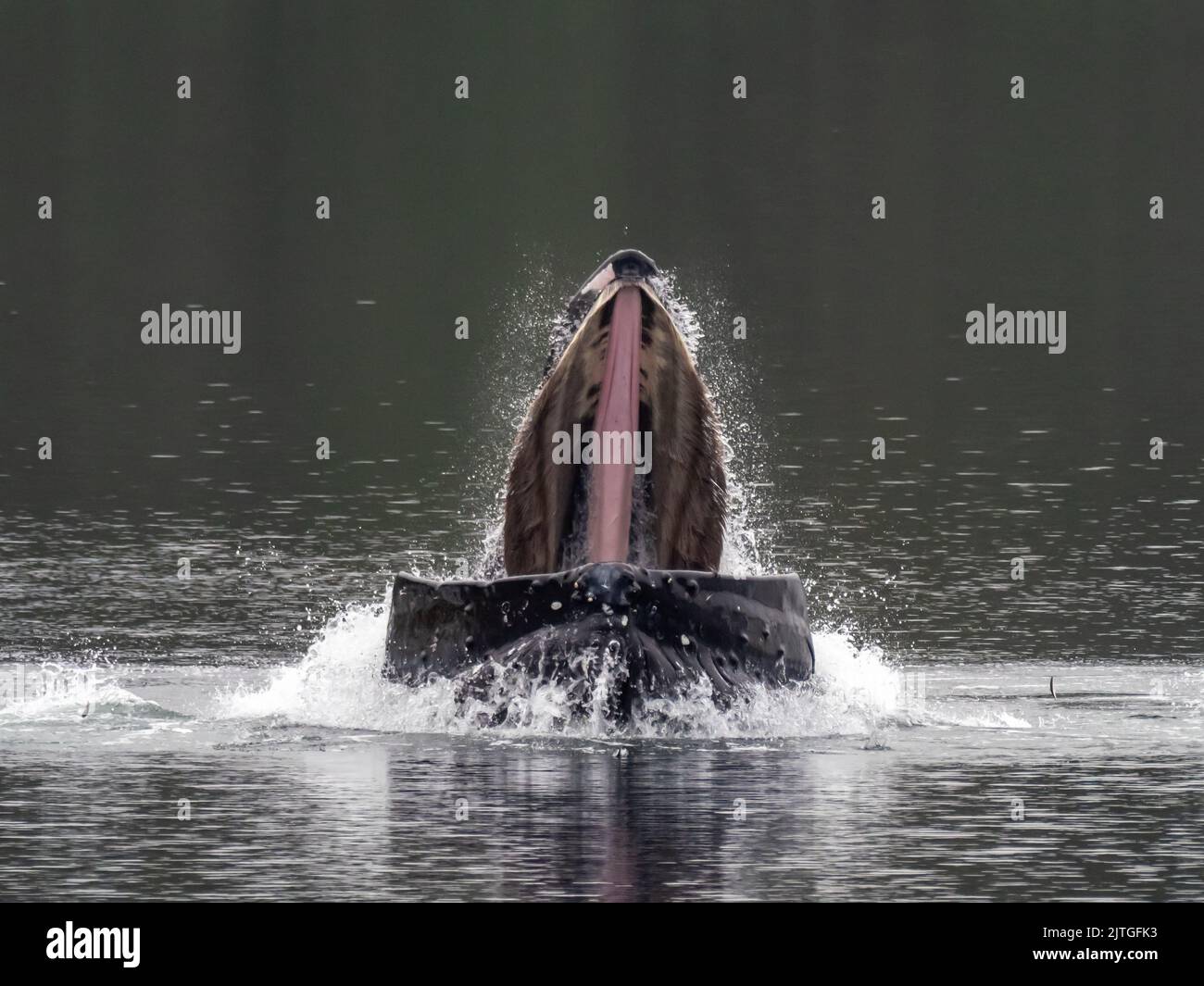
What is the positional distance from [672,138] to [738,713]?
68918mm

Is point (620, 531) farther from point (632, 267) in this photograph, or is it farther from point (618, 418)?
point (632, 267)

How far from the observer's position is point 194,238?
240ft

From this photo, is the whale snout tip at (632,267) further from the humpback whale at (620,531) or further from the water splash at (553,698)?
the water splash at (553,698)

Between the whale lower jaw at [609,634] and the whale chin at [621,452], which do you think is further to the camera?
the whale chin at [621,452]

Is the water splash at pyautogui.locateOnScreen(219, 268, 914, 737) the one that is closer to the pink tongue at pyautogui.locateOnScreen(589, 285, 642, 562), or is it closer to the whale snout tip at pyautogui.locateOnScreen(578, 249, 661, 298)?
the whale snout tip at pyautogui.locateOnScreen(578, 249, 661, 298)

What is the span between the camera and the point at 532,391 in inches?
1618

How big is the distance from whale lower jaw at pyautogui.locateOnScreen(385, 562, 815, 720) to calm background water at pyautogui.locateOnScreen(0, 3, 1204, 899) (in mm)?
293

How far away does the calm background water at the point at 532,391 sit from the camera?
17.7 metres

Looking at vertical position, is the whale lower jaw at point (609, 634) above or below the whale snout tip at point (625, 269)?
below

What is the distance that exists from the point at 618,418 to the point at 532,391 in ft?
58.7

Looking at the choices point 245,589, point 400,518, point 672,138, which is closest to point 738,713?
point 245,589

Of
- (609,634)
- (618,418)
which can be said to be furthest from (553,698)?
(618,418)

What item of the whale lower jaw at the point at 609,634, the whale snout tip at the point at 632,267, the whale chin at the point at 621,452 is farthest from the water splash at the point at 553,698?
the whale chin at the point at 621,452
